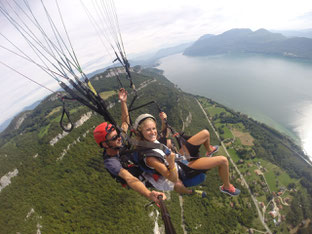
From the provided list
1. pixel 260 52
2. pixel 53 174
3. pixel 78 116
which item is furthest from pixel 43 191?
pixel 260 52

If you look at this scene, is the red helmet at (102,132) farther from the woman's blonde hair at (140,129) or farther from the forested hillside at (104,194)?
the forested hillside at (104,194)

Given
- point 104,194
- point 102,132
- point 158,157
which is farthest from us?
point 104,194

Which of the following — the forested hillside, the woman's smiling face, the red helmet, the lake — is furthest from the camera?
the lake

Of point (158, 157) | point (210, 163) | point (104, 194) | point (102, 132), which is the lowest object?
point (104, 194)

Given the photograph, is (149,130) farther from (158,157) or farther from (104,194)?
(104,194)

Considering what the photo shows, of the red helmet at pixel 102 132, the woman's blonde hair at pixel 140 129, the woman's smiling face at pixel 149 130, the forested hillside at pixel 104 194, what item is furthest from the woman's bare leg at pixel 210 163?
the forested hillside at pixel 104 194

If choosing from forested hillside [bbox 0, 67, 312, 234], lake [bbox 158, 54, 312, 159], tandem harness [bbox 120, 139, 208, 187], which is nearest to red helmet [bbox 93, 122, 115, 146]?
tandem harness [bbox 120, 139, 208, 187]

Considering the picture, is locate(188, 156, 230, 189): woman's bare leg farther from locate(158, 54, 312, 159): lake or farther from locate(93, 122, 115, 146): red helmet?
locate(158, 54, 312, 159): lake

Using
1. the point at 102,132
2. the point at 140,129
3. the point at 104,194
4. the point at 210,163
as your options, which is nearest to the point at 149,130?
the point at 140,129

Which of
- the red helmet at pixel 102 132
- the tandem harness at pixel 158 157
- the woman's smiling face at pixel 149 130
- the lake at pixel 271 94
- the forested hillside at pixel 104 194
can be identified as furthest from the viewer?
the lake at pixel 271 94

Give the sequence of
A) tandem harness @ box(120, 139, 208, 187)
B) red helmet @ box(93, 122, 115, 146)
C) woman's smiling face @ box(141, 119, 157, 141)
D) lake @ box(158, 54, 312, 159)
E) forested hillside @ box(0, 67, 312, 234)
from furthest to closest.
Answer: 1. lake @ box(158, 54, 312, 159)
2. forested hillside @ box(0, 67, 312, 234)
3. red helmet @ box(93, 122, 115, 146)
4. woman's smiling face @ box(141, 119, 157, 141)
5. tandem harness @ box(120, 139, 208, 187)

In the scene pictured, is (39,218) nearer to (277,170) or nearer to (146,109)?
(146,109)

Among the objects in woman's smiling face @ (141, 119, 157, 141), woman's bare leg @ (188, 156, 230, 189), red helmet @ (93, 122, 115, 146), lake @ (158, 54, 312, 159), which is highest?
red helmet @ (93, 122, 115, 146)
